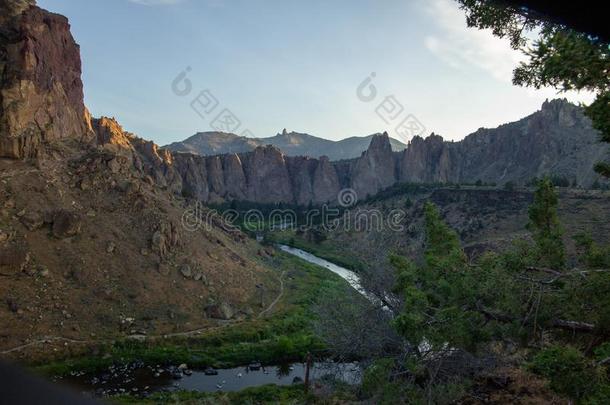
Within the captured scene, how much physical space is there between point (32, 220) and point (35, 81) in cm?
1882

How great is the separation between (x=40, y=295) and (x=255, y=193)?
110m

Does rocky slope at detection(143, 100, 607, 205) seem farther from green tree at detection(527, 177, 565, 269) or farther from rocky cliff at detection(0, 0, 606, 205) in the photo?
green tree at detection(527, 177, 565, 269)

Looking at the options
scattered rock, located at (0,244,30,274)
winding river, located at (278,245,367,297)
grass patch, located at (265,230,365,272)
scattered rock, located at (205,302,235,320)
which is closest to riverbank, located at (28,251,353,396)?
scattered rock, located at (205,302,235,320)

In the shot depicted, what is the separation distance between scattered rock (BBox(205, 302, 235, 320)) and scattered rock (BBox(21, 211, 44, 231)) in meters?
12.9

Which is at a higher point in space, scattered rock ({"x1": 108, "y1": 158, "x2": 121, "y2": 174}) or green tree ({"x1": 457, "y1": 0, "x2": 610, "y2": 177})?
scattered rock ({"x1": 108, "y1": 158, "x2": 121, "y2": 174})

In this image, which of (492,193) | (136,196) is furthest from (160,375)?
(492,193)

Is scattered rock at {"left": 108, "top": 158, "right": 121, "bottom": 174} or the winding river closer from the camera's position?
scattered rock at {"left": 108, "top": 158, "right": 121, "bottom": 174}

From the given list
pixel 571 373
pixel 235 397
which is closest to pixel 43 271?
pixel 235 397

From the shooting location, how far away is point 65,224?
103 ft

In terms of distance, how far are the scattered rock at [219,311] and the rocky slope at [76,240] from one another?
0.07 metres

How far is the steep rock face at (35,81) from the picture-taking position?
36.2m

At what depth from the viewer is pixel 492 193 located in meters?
67.9

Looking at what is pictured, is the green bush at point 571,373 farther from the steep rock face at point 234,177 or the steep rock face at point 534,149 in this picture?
the steep rock face at point 234,177

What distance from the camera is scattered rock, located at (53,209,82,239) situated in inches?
1233
